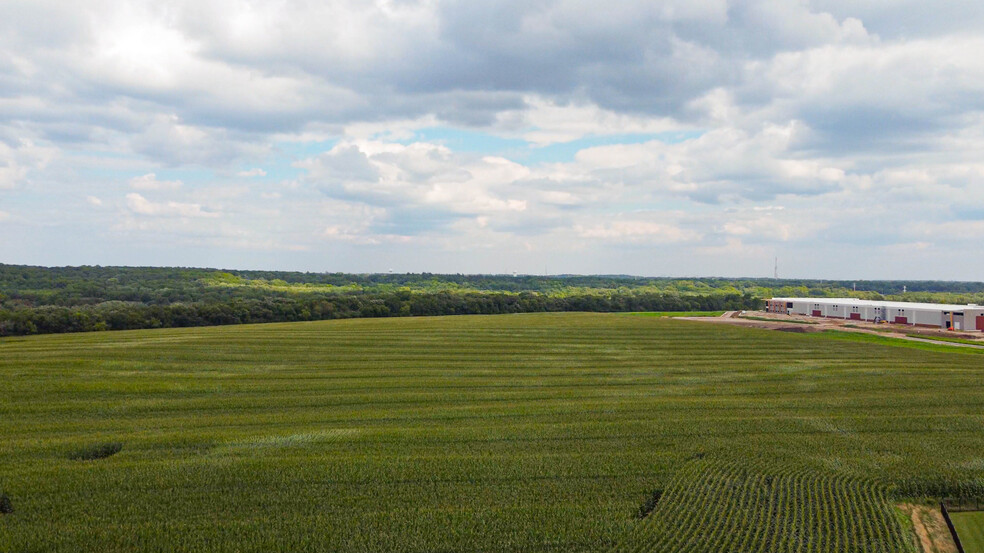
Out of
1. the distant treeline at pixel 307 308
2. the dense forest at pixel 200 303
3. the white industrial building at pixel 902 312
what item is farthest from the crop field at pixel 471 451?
the white industrial building at pixel 902 312

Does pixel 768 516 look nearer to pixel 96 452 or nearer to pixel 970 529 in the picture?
pixel 970 529

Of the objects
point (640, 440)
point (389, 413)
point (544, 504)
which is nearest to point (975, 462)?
point (640, 440)

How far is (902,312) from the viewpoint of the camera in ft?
284

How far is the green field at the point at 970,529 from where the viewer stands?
1814 cm

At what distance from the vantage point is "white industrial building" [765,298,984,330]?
77562 mm

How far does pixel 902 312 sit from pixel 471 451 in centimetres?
8667

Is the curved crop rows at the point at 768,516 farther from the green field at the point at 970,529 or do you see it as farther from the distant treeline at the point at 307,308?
the distant treeline at the point at 307,308

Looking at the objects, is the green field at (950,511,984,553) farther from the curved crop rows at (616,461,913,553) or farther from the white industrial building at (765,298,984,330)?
the white industrial building at (765,298,984,330)

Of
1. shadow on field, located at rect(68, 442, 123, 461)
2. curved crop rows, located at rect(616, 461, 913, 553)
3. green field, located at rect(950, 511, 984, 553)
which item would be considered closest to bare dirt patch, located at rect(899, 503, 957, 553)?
green field, located at rect(950, 511, 984, 553)

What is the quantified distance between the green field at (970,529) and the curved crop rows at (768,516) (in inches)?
76.9

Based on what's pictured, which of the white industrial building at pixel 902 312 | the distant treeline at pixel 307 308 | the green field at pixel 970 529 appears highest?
the white industrial building at pixel 902 312

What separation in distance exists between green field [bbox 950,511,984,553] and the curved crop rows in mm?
1953

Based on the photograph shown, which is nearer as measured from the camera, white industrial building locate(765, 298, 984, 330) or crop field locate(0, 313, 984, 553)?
crop field locate(0, 313, 984, 553)

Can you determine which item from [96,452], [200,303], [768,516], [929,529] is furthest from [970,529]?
[200,303]
